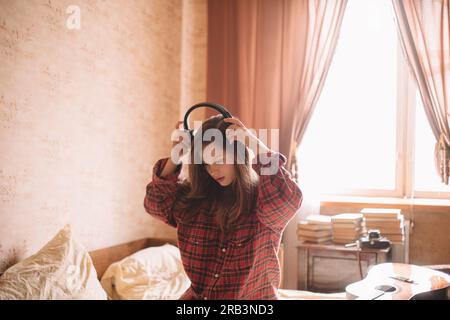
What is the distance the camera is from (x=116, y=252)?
2717mm

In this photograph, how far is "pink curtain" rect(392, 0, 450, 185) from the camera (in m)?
2.82

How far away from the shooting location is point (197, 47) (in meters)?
3.53

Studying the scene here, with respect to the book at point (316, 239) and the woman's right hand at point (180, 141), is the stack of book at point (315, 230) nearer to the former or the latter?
the book at point (316, 239)

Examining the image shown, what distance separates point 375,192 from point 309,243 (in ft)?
2.65

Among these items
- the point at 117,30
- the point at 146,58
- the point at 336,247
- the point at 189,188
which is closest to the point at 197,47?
the point at 146,58

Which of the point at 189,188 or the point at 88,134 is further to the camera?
the point at 88,134

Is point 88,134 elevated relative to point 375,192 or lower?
elevated

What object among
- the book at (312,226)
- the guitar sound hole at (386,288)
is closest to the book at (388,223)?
the book at (312,226)

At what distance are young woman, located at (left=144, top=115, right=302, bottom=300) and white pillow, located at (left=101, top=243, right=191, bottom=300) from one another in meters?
1.11

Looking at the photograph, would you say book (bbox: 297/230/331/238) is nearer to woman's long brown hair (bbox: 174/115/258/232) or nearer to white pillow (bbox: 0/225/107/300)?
white pillow (bbox: 0/225/107/300)

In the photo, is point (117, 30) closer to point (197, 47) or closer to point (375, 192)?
point (197, 47)

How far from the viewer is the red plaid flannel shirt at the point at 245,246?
4.10 ft

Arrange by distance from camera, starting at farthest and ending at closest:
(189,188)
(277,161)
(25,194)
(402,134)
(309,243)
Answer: (402,134), (309,243), (25,194), (189,188), (277,161)

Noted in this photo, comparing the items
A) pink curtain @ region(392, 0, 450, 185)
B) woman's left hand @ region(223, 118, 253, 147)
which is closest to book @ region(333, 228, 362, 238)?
pink curtain @ region(392, 0, 450, 185)
